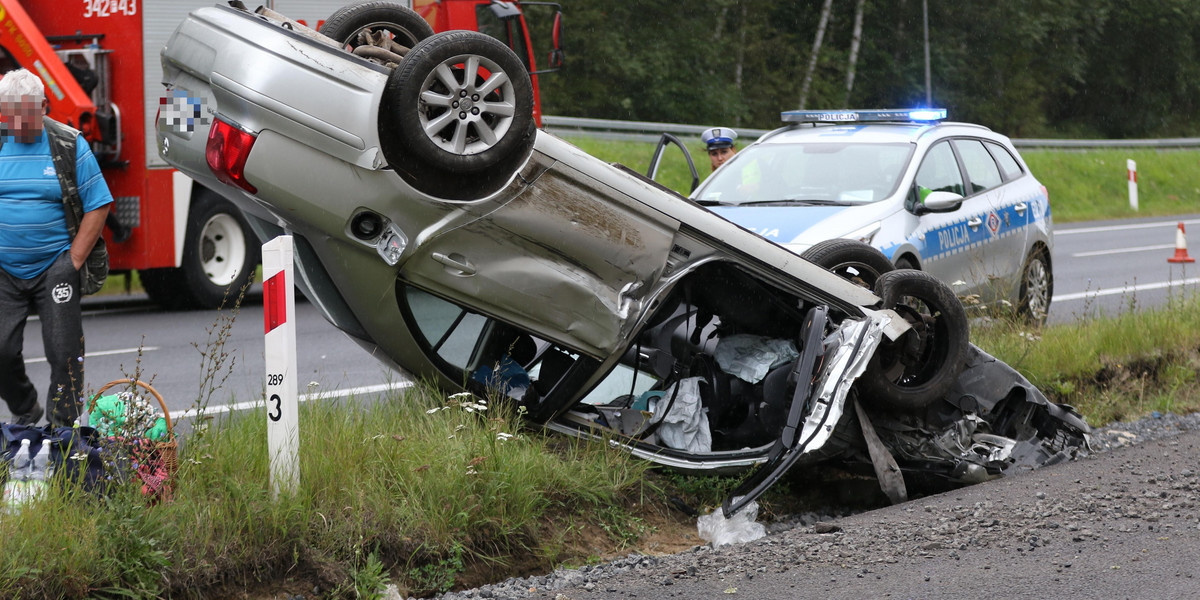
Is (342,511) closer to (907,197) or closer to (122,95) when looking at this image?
(907,197)

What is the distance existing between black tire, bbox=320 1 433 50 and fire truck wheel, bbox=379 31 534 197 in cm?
84

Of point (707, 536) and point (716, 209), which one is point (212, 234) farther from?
point (707, 536)

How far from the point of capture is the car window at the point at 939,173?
8.54 meters

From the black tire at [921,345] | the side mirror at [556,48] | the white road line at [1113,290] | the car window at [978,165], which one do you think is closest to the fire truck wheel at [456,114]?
the black tire at [921,345]

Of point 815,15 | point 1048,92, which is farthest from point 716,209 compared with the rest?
point 1048,92

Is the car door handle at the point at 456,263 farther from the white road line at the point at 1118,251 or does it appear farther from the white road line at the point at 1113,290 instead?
the white road line at the point at 1118,251

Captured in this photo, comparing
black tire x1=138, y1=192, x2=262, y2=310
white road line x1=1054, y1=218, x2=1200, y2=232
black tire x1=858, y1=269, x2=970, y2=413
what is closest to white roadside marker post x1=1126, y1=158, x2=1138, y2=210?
white road line x1=1054, y1=218, x2=1200, y2=232

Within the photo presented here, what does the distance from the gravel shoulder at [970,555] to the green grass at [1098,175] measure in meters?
16.7

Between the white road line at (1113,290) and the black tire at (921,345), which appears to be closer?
the black tire at (921,345)

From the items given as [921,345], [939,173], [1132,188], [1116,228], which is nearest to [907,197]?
[939,173]

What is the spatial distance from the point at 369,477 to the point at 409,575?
1.41ft

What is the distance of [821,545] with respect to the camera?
454cm

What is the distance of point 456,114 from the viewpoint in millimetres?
4449

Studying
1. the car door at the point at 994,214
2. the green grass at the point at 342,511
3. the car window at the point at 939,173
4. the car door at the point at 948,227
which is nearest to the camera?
the green grass at the point at 342,511
